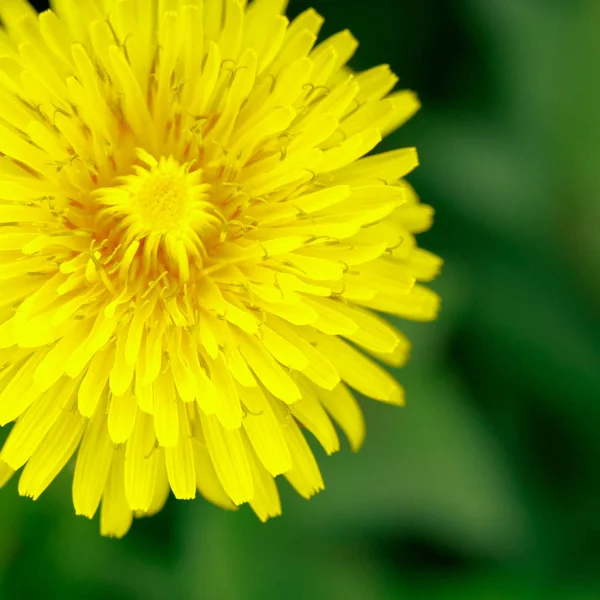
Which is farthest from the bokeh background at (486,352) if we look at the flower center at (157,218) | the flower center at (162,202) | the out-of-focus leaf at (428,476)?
the flower center at (162,202)

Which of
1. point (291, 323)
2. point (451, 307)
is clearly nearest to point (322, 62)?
point (291, 323)

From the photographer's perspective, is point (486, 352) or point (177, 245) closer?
point (177, 245)

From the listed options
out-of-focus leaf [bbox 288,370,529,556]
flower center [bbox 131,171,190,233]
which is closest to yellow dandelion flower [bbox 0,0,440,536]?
flower center [bbox 131,171,190,233]

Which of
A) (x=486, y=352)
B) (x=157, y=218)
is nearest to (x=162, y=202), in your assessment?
(x=157, y=218)

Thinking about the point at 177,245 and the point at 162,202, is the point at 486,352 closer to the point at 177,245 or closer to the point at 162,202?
the point at 177,245

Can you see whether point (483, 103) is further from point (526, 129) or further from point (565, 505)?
point (565, 505)

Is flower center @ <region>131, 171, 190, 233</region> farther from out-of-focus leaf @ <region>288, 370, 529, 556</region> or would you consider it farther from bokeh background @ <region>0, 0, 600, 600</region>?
out-of-focus leaf @ <region>288, 370, 529, 556</region>

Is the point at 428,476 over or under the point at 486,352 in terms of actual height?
under
